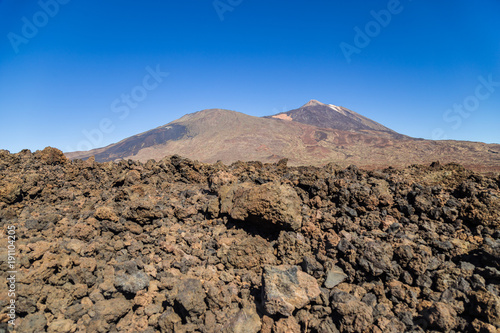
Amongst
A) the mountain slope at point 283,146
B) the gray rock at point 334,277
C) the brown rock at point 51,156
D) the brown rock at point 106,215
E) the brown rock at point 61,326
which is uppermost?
the mountain slope at point 283,146

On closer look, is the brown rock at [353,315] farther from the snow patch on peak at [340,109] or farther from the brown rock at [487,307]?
the snow patch on peak at [340,109]

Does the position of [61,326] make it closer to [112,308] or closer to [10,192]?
[112,308]

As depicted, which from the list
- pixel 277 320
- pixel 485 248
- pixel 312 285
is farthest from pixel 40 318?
pixel 485 248

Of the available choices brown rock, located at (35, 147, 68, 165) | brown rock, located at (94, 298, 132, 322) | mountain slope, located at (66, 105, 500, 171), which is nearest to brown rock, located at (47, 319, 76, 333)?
brown rock, located at (94, 298, 132, 322)

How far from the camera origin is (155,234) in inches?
169

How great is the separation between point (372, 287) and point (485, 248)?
1.60 metres

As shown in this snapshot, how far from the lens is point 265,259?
372 centimetres

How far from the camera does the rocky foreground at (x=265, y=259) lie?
274 cm

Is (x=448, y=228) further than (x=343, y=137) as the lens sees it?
No

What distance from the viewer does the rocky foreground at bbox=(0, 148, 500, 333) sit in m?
2.74

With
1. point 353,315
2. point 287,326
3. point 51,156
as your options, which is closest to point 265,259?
point 287,326

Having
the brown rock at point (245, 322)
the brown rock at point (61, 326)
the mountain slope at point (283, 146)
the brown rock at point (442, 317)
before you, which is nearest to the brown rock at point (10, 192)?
the brown rock at point (61, 326)

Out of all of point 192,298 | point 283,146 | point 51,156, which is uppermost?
point 283,146

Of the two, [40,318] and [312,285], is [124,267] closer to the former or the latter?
[40,318]
